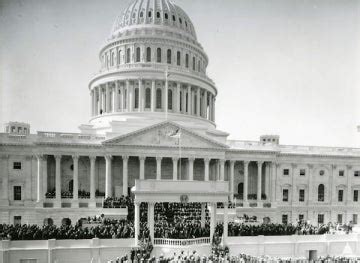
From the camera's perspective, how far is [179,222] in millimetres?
31406

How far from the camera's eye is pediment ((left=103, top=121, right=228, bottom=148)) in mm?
44594

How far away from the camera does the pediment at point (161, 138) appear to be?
44.6m

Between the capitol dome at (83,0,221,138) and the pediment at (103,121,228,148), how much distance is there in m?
5.78

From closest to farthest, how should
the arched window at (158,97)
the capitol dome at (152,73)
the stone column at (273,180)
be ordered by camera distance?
the stone column at (273,180)
the capitol dome at (152,73)
the arched window at (158,97)

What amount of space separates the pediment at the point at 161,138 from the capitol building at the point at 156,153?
5.2 inches

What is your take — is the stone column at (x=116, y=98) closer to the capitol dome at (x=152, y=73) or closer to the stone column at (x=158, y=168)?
the capitol dome at (x=152, y=73)

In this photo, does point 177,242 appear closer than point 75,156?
Yes

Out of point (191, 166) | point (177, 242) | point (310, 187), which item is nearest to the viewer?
point (177, 242)

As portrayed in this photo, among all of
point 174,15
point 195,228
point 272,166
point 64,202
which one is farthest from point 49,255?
point 174,15

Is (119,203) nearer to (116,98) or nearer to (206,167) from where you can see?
(206,167)

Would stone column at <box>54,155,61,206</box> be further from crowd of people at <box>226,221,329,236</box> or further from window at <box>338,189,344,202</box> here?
window at <box>338,189,344,202</box>

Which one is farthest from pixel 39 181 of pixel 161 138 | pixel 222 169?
pixel 222 169

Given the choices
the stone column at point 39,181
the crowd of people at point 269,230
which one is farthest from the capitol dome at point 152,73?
the crowd of people at point 269,230

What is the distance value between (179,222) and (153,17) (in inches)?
1621
